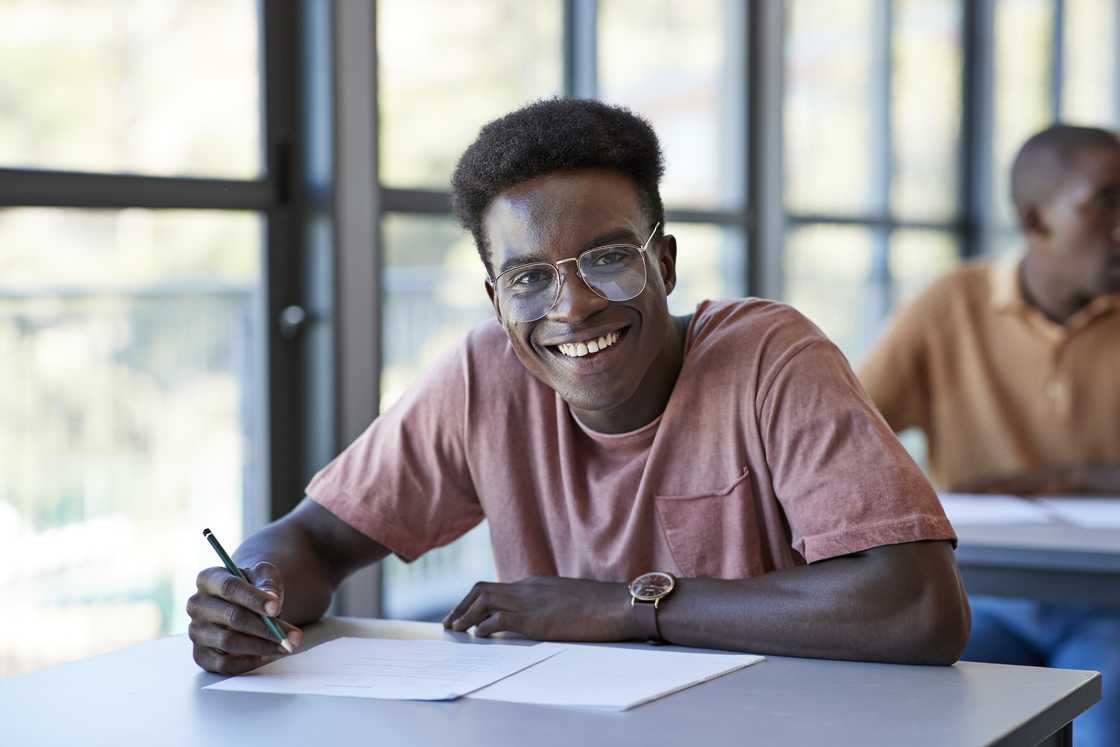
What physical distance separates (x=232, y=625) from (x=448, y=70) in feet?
8.20

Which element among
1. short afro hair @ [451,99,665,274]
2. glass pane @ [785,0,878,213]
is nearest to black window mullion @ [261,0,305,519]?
short afro hair @ [451,99,665,274]

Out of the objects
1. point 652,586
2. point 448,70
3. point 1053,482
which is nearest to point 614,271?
point 652,586

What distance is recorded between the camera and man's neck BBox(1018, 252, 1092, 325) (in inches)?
130

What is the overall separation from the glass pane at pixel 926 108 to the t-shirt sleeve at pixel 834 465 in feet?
16.9

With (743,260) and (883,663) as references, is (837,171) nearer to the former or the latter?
(743,260)

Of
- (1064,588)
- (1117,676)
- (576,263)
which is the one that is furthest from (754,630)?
(1117,676)

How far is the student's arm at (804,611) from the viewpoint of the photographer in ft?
5.35

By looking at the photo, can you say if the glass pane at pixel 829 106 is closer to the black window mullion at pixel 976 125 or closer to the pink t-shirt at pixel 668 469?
the black window mullion at pixel 976 125

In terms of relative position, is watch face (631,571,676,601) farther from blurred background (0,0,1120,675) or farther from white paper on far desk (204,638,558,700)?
blurred background (0,0,1120,675)

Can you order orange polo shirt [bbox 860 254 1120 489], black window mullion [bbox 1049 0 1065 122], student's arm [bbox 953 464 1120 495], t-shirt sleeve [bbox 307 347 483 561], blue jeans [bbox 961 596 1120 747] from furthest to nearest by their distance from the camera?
black window mullion [bbox 1049 0 1065 122] < orange polo shirt [bbox 860 254 1120 489] < student's arm [bbox 953 464 1120 495] < blue jeans [bbox 961 596 1120 747] < t-shirt sleeve [bbox 307 347 483 561]

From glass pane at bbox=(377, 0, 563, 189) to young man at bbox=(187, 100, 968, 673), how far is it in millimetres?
1502

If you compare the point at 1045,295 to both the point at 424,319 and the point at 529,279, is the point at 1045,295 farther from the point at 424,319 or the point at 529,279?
the point at 529,279

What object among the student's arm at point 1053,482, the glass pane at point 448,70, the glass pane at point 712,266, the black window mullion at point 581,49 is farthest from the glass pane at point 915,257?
the student's arm at point 1053,482

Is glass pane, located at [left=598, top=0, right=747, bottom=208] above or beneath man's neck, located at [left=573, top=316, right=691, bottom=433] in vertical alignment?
above
